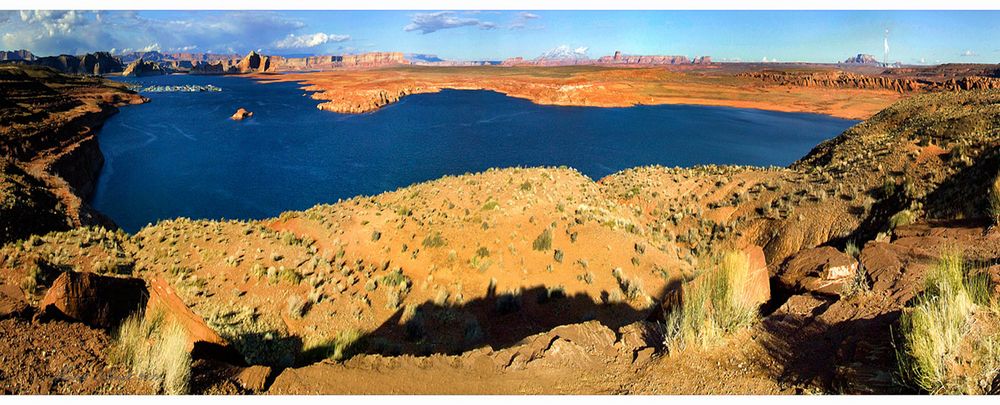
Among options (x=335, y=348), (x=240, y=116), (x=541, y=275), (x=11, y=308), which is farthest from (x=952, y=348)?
(x=240, y=116)

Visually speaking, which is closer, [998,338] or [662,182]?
[998,338]

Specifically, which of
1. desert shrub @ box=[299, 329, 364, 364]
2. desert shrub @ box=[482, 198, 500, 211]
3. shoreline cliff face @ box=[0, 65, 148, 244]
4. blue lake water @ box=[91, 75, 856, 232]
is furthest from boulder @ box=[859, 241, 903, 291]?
blue lake water @ box=[91, 75, 856, 232]

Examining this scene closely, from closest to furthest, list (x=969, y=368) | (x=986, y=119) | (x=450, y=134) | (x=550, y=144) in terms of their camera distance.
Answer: (x=969, y=368), (x=986, y=119), (x=550, y=144), (x=450, y=134)

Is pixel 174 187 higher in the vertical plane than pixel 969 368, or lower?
lower

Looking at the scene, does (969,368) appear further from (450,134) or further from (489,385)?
(450,134)

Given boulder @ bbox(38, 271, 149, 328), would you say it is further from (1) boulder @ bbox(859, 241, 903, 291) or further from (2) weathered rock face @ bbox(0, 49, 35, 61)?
(2) weathered rock face @ bbox(0, 49, 35, 61)

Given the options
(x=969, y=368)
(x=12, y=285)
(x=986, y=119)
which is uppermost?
(x=986, y=119)

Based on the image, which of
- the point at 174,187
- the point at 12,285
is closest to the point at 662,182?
the point at 12,285

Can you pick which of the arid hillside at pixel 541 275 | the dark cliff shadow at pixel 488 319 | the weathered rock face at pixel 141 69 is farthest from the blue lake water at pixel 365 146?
the weathered rock face at pixel 141 69

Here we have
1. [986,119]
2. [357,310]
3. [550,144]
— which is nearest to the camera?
[357,310]

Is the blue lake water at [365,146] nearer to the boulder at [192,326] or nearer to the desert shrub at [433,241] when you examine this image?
the desert shrub at [433,241]
